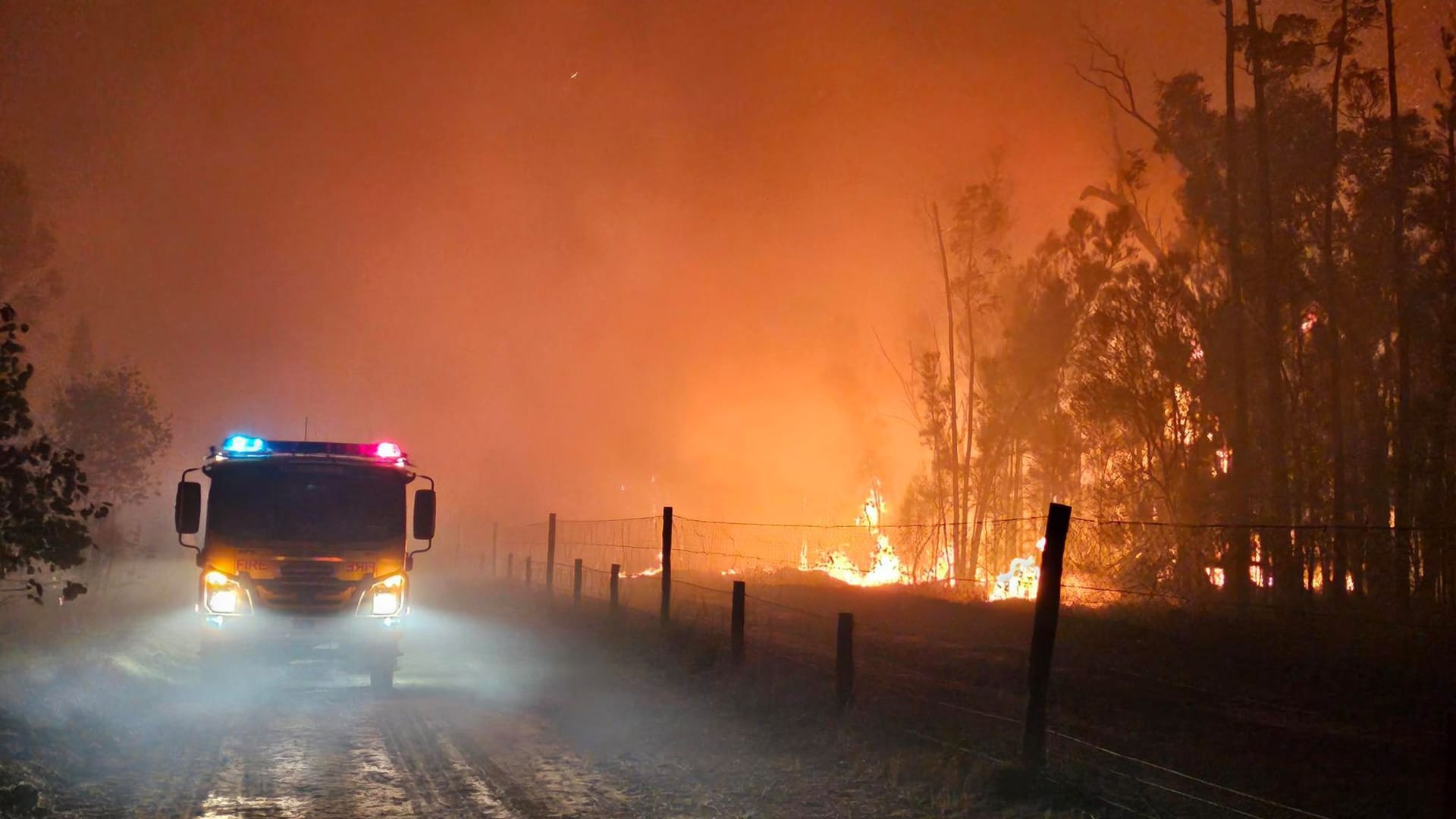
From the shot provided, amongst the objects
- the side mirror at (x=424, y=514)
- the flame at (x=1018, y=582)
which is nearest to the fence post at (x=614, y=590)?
the side mirror at (x=424, y=514)

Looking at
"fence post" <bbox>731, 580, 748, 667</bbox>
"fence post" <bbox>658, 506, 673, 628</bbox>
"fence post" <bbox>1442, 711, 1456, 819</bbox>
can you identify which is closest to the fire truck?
"fence post" <bbox>731, 580, 748, 667</bbox>

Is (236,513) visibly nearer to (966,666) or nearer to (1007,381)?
(966,666)

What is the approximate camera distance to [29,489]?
10094 millimetres

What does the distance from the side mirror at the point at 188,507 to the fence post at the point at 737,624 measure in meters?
6.87

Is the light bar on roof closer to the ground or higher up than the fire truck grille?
higher up

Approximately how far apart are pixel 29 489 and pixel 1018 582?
29.5 m

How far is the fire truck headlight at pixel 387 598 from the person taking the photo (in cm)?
1391

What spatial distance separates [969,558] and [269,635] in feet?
143

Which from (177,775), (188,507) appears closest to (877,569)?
(188,507)

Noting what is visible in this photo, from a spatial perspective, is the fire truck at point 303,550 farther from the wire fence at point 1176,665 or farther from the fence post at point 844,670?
the wire fence at point 1176,665

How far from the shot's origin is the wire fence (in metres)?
11.3

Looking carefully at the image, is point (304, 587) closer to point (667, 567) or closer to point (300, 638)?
point (300, 638)

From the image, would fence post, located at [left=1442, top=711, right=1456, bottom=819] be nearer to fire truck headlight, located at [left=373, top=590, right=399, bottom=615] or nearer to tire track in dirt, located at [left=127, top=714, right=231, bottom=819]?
tire track in dirt, located at [left=127, top=714, right=231, bottom=819]

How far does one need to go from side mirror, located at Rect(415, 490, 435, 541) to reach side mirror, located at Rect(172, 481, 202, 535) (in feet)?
8.65
